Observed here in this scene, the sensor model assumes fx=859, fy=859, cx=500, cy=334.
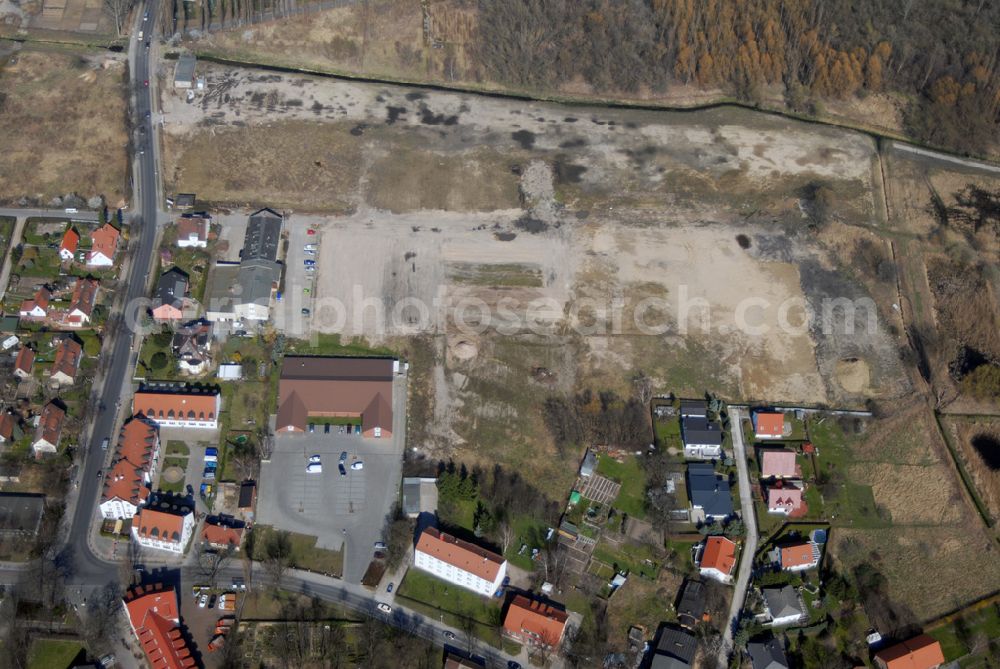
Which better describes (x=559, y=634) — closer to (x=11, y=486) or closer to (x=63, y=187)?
(x=11, y=486)

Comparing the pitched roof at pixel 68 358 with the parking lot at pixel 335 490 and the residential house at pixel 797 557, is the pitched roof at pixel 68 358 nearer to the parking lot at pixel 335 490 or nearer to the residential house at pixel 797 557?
the parking lot at pixel 335 490

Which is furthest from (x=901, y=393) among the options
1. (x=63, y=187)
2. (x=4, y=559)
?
(x=63, y=187)

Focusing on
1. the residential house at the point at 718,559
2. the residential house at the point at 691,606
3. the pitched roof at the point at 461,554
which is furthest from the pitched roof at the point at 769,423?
the pitched roof at the point at 461,554

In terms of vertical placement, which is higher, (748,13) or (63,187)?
(748,13)

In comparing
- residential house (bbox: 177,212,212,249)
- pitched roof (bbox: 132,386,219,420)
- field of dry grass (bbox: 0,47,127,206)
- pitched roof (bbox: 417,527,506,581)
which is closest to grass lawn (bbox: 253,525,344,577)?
pitched roof (bbox: 417,527,506,581)

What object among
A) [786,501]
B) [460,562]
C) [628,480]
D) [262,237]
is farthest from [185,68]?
[786,501]

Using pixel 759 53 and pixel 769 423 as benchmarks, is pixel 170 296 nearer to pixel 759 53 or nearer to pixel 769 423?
pixel 769 423
